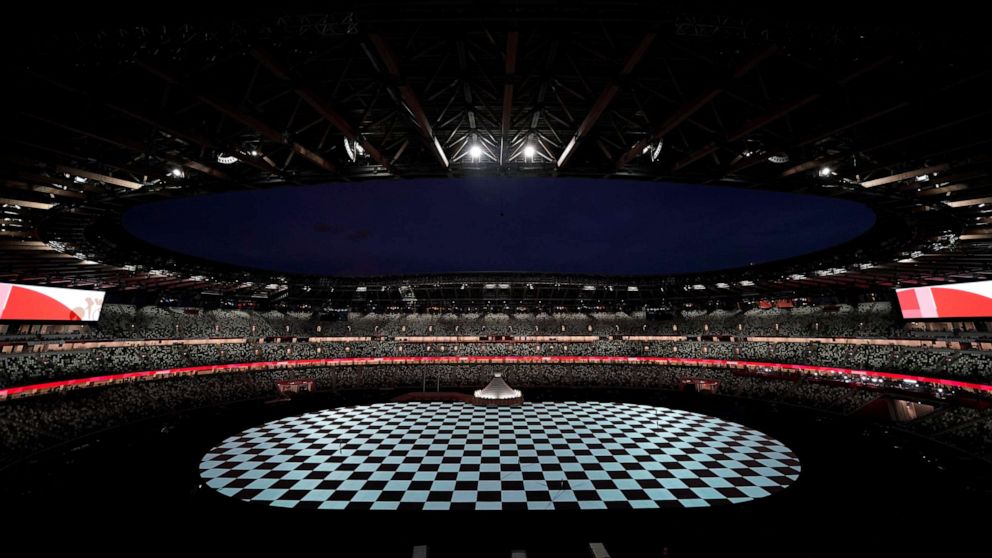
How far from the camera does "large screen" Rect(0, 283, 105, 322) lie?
18.9 m

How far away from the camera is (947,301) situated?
20.8 meters

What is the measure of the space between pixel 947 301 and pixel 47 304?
5280cm

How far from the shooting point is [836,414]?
22812 mm

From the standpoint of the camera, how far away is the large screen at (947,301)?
19.0 m

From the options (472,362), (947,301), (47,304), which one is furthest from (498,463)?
(47,304)

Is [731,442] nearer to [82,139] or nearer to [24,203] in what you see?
[82,139]

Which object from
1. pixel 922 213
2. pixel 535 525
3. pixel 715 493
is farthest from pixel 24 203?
pixel 922 213

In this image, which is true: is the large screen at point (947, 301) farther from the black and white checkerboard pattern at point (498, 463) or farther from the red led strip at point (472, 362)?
the black and white checkerboard pattern at point (498, 463)

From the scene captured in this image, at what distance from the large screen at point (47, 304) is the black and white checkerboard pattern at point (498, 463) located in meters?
14.4

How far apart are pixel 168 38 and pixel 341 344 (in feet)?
140

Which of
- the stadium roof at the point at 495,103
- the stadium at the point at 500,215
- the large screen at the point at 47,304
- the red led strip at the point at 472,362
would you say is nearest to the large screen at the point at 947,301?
the stadium at the point at 500,215

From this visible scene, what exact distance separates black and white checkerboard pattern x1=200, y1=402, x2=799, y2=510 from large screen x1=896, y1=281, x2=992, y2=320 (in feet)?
45.9

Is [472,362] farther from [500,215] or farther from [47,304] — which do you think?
[47,304]

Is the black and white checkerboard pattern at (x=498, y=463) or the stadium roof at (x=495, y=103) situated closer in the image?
the stadium roof at (x=495, y=103)
